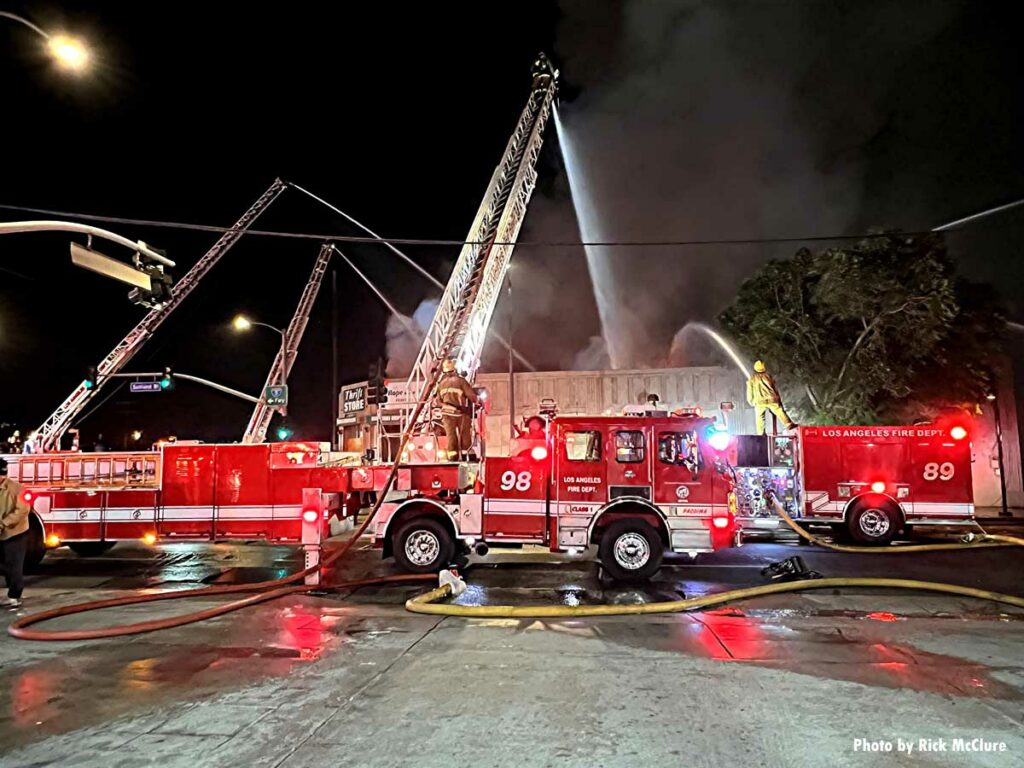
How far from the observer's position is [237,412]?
41.8m

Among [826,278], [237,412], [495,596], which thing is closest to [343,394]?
[237,412]

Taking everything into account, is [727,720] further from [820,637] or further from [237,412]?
[237,412]

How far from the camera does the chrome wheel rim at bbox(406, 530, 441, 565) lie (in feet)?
32.4

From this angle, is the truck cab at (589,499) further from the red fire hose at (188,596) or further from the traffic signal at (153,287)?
the traffic signal at (153,287)

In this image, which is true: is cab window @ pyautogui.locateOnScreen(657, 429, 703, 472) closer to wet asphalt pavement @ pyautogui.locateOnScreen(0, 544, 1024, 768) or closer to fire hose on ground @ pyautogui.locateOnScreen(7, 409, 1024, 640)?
wet asphalt pavement @ pyautogui.locateOnScreen(0, 544, 1024, 768)

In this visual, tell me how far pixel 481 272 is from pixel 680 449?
513 inches

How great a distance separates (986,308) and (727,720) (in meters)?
17.3

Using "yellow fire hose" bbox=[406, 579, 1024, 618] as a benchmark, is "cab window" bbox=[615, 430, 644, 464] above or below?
above

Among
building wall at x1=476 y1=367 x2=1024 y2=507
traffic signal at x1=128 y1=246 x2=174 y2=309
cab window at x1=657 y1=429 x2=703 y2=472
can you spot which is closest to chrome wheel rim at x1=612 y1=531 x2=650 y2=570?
cab window at x1=657 y1=429 x2=703 y2=472

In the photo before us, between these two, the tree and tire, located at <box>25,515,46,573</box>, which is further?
the tree

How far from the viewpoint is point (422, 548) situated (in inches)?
391

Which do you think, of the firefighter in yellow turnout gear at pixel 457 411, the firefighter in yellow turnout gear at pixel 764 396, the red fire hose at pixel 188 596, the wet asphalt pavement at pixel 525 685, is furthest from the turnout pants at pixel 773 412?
the red fire hose at pixel 188 596

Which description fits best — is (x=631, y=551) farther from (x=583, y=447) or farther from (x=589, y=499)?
(x=583, y=447)

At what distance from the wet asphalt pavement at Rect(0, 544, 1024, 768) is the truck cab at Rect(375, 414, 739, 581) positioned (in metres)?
0.98
